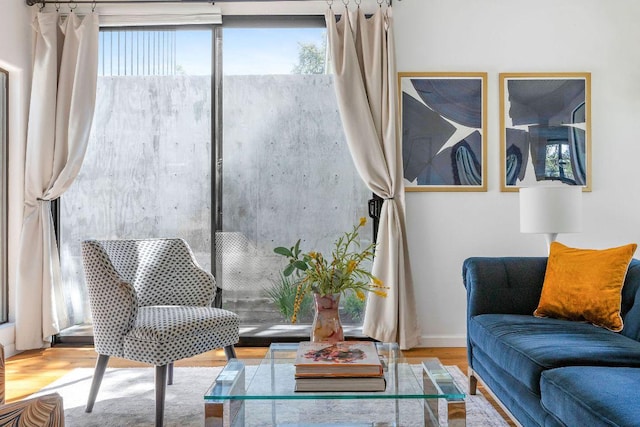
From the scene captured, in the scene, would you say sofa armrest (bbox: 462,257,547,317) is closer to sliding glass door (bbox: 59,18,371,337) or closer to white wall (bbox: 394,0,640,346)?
white wall (bbox: 394,0,640,346)

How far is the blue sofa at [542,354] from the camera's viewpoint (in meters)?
1.71

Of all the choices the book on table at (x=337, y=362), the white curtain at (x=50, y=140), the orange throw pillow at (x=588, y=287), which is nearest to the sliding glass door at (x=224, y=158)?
the white curtain at (x=50, y=140)

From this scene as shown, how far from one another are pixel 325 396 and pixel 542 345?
0.92m

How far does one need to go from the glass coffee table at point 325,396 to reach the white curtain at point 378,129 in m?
1.24

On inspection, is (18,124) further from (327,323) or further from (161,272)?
(327,323)

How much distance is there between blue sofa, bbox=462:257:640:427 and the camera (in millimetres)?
1713

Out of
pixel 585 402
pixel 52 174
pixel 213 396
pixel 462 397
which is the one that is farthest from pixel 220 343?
pixel 52 174

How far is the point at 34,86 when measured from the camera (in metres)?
4.22

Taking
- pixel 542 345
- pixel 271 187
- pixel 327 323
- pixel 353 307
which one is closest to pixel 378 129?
pixel 271 187

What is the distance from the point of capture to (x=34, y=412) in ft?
2.57

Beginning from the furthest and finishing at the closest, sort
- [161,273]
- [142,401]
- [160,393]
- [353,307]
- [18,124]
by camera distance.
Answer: [353,307] → [18,124] → [161,273] → [142,401] → [160,393]

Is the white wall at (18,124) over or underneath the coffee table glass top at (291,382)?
over

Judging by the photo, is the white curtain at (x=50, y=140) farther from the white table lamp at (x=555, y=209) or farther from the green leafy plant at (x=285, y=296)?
the white table lamp at (x=555, y=209)

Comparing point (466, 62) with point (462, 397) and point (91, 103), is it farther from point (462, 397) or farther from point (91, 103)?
point (462, 397)
